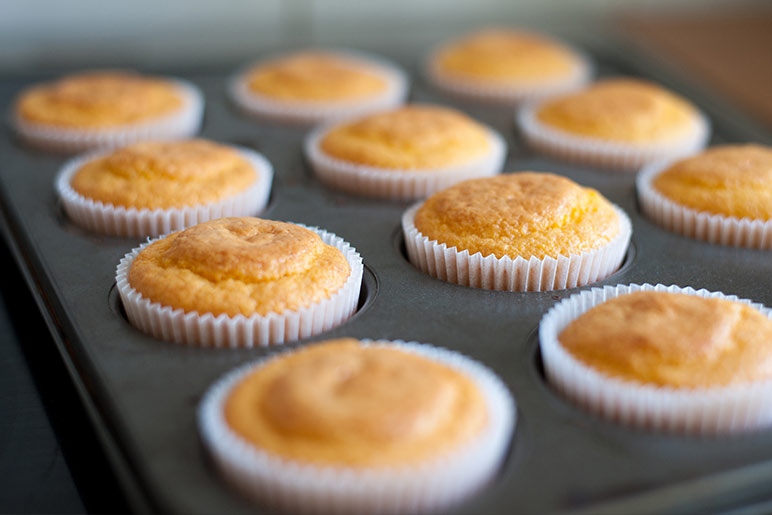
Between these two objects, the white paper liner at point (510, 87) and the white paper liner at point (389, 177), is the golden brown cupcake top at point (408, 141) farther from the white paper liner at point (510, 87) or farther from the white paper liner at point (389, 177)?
the white paper liner at point (510, 87)

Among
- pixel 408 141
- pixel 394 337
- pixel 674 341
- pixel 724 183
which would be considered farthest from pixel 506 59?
pixel 674 341

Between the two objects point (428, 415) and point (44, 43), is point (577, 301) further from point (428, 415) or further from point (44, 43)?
point (44, 43)

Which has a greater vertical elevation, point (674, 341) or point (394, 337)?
point (674, 341)

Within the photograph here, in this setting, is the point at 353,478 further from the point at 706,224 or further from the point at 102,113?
the point at 102,113

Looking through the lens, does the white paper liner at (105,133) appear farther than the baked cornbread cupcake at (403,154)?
Yes

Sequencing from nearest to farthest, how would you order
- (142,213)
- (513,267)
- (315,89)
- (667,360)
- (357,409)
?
(357,409) < (667,360) < (513,267) < (142,213) < (315,89)

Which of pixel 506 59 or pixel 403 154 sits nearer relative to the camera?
pixel 403 154

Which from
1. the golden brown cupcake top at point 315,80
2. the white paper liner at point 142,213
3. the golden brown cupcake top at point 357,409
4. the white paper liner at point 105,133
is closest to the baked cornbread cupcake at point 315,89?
the golden brown cupcake top at point 315,80
